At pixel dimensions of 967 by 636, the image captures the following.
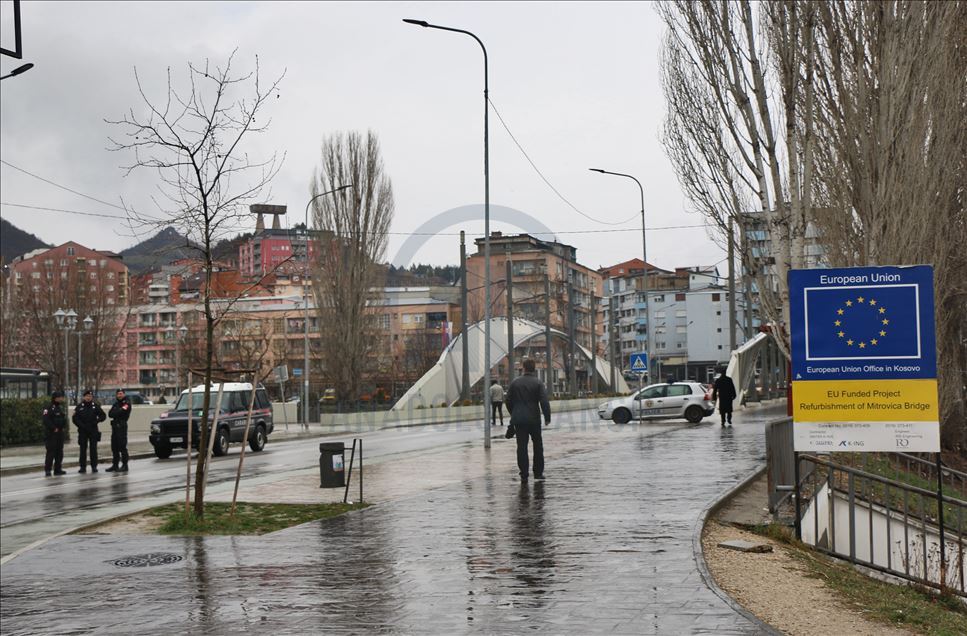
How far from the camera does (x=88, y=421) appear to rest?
25531 mm

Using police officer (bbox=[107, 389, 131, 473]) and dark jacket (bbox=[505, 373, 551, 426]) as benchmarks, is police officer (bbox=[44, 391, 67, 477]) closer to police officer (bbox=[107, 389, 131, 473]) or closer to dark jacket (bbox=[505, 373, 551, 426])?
police officer (bbox=[107, 389, 131, 473])

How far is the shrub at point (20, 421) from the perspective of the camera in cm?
3728

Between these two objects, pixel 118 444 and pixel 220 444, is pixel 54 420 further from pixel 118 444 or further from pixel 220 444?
pixel 220 444

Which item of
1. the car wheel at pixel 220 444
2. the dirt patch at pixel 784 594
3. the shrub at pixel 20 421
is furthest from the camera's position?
the shrub at pixel 20 421

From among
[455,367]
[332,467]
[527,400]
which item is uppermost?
[455,367]

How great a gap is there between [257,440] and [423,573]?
79.7 feet

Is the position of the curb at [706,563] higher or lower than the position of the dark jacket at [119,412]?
lower

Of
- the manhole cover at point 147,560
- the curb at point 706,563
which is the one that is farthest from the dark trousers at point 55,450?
the curb at point 706,563

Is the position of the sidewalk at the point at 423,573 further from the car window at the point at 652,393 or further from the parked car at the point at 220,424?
the car window at the point at 652,393

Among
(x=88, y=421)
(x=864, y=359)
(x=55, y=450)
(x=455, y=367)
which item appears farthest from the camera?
(x=455, y=367)

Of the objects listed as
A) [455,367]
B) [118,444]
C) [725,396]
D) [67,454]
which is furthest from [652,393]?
[455,367]

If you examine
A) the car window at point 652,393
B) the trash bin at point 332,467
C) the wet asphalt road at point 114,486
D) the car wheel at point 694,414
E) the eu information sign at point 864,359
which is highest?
the eu information sign at point 864,359

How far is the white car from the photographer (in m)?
40.7

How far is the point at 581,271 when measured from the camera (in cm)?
16862
